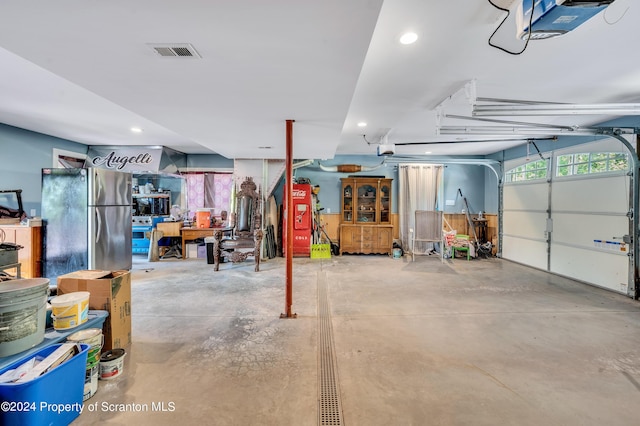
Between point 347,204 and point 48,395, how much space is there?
251 inches

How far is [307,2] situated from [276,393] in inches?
93.2

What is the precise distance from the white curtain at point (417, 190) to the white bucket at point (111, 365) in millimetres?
6382

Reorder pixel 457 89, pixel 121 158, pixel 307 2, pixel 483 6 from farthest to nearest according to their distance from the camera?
pixel 121 158, pixel 457 89, pixel 483 6, pixel 307 2

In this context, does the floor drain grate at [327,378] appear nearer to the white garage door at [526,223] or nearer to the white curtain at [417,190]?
the white curtain at [417,190]

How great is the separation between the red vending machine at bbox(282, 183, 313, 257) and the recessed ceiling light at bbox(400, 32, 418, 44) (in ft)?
14.8

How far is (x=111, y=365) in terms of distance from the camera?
2.08m

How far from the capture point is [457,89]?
3244 millimetres

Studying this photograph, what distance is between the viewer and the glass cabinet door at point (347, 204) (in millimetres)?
7309

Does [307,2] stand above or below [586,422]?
above

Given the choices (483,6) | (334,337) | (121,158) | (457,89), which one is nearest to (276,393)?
(334,337)

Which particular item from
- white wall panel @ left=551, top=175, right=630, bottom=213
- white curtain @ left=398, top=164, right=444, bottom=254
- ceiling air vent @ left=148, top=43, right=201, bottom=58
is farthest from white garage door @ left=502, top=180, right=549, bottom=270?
ceiling air vent @ left=148, top=43, right=201, bottom=58

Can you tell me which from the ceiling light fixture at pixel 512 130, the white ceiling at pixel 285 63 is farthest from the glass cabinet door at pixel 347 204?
the ceiling light fixture at pixel 512 130

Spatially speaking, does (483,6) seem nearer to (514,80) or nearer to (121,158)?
(514,80)

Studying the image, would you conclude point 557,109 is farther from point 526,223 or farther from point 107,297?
point 107,297
